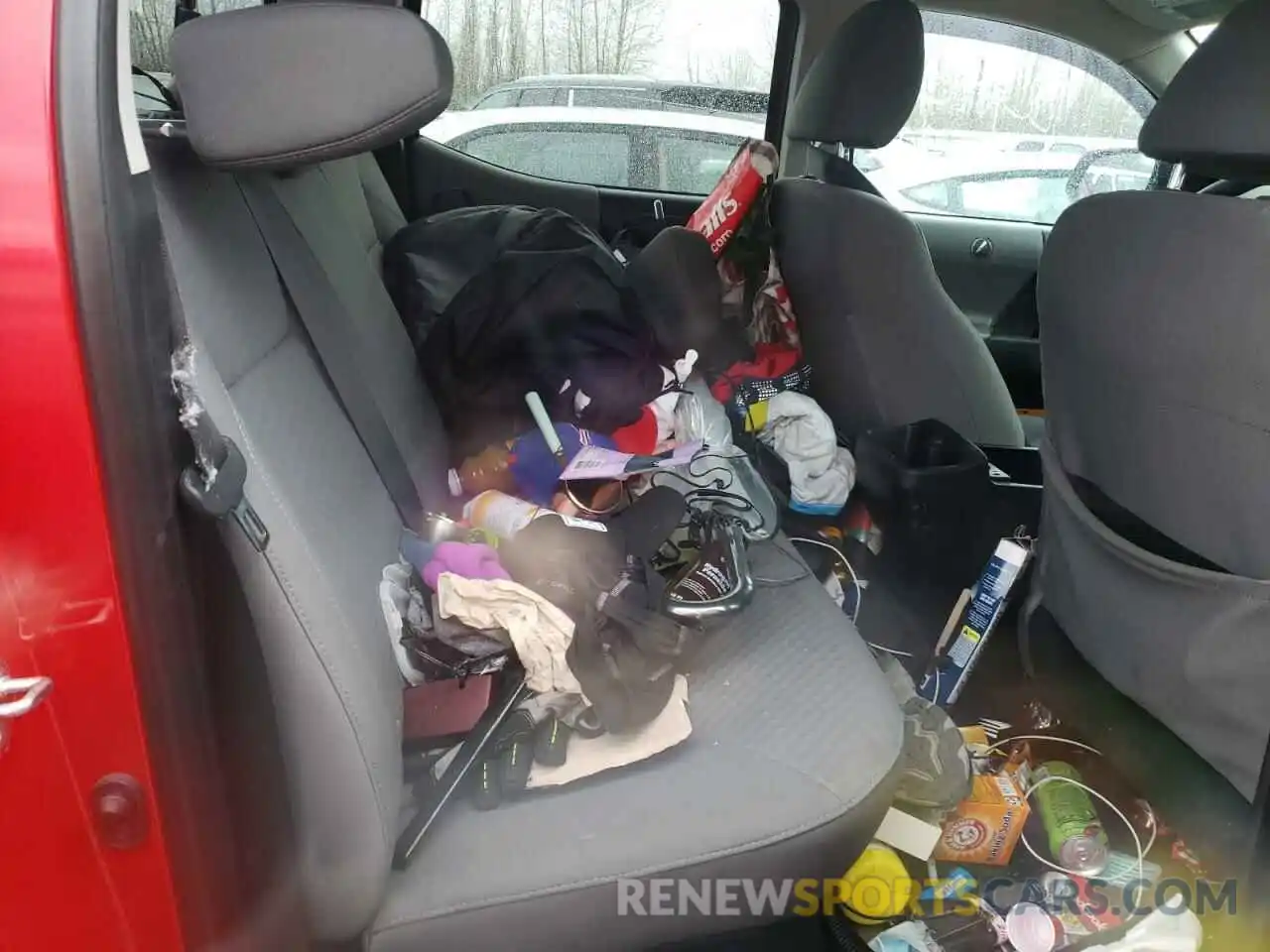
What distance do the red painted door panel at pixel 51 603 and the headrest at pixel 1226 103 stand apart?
1133mm

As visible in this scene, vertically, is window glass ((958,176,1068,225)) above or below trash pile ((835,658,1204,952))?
above

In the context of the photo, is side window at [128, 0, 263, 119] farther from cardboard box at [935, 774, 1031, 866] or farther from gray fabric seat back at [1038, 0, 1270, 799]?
cardboard box at [935, 774, 1031, 866]

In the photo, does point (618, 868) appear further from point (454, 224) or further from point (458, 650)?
point (454, 224)

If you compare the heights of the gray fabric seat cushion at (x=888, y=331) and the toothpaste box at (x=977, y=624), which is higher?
the gray fabric seat cushion at (x=888, y=331)

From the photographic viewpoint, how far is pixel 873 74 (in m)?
1.76

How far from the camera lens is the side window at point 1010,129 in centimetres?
228

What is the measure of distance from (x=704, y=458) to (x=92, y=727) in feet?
Answer: 3.57

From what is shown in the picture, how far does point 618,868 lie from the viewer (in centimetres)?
94

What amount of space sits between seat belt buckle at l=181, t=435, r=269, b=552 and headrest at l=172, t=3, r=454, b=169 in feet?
0.80

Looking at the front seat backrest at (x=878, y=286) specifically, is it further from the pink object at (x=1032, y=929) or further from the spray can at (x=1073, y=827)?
the pink object at (x=1032, y=929)

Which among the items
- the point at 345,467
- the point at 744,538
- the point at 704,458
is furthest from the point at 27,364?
the point at 704,458

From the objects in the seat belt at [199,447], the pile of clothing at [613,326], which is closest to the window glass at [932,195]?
the pile of clothing at [613,326]

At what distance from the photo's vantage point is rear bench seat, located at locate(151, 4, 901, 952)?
30.5 inches

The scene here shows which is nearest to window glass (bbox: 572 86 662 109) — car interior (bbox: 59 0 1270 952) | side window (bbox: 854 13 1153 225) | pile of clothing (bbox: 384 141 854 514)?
pile of clothing (bbox: 384 141 854 514)
